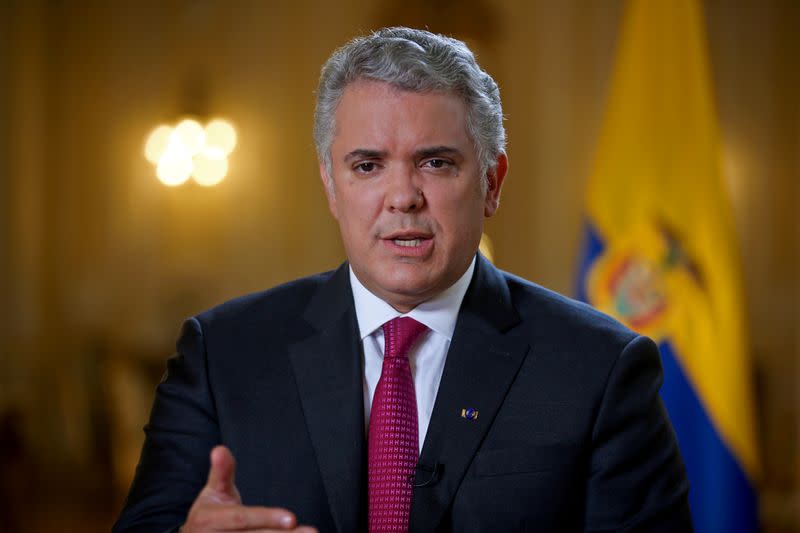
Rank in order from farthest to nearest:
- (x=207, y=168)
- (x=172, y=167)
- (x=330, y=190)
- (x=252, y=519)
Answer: (x=207, y=168) → (x=172, y=167) → (x=330, y=190) → (x=252, y=519)

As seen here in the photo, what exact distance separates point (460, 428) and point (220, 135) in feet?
19.5

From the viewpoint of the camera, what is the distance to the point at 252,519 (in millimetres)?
1532

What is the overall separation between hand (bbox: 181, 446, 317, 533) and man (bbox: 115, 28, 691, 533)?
28 cm

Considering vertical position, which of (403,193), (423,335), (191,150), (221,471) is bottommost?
(221,471)

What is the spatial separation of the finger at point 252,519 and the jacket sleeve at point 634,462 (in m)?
0.73

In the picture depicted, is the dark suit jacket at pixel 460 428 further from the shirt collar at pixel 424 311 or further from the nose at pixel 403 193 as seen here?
the nose at pixel 403 193

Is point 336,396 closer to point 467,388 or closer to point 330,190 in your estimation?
point 467,388

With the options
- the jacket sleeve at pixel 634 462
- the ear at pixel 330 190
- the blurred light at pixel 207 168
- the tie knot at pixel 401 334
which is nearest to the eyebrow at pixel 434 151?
the ear at pixel 330 190

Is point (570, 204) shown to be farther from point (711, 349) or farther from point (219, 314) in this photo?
point (219, 314)

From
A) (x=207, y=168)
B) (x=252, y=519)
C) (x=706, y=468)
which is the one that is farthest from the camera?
(x=207, y=168)

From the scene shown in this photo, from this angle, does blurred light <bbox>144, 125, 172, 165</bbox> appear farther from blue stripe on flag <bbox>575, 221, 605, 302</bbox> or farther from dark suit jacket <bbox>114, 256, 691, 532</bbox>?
dark suit jacket <bbox>114, 256, 691, 532</bbox>

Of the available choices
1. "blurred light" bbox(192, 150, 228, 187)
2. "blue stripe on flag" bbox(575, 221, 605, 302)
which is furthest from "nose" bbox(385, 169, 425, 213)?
"blurred light" bbox(192, 150, 228, 187)

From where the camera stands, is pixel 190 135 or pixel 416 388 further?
pixel 190 135

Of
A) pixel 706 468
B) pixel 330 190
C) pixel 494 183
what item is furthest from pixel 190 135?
pixel 494 183
